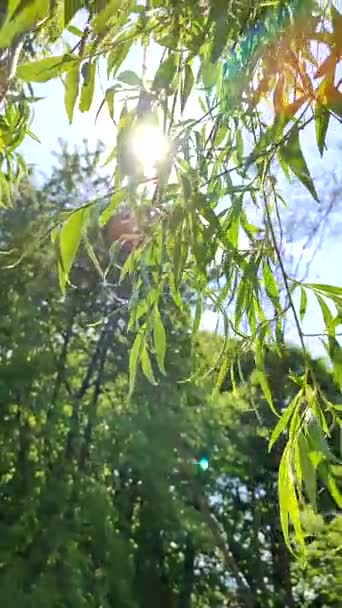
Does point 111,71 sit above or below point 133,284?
above

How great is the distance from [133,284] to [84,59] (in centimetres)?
26

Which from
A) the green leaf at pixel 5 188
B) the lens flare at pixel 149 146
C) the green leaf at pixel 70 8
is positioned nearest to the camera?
the green leaf at pixel 70 8

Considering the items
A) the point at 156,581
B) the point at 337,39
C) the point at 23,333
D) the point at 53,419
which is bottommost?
the point at 156,581

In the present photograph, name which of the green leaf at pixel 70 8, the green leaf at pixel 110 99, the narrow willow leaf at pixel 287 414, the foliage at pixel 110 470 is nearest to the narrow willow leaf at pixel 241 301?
the narrow willow leaf at pixel 287 414

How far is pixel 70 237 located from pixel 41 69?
0.50ft

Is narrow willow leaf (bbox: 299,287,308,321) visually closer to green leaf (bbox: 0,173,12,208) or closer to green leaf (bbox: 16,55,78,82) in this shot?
green leaf (bbox: 16,55,78,82)

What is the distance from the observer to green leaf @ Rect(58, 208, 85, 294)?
837mm

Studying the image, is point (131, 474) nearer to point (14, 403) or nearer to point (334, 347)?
point (14, 403)

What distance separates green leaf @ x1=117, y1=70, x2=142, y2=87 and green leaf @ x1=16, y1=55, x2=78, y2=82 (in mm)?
55

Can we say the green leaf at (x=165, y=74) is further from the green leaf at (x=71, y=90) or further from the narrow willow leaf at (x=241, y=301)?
the narrow willow leaf at (x=241, y=301)

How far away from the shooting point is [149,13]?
2.77ft

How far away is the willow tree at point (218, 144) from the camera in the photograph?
0.79 m

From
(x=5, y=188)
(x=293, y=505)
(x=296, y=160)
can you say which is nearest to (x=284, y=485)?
(x=293, y=505)

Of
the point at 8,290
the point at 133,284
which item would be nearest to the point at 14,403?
the point at 8,290
